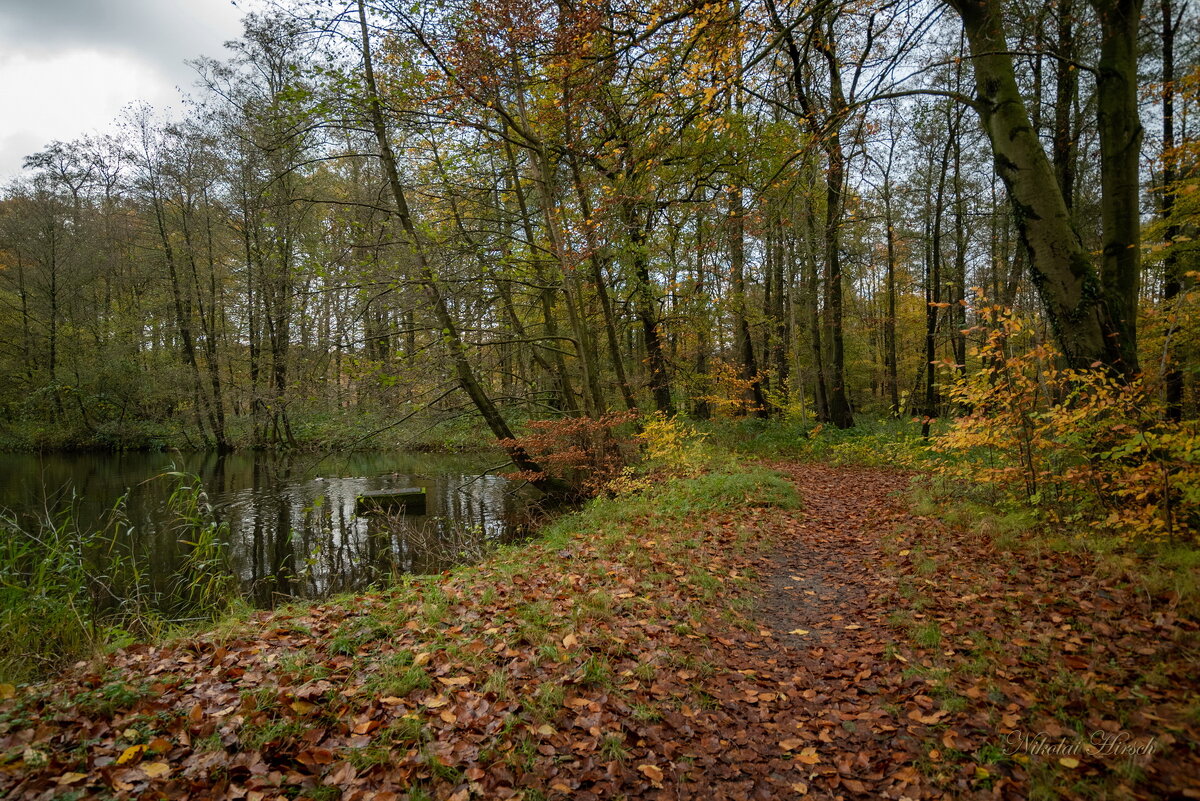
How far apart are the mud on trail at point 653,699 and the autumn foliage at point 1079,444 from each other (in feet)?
2.66

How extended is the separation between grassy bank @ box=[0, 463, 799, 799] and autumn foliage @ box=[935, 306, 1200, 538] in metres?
3.36

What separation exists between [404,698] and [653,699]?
1495 millimetres

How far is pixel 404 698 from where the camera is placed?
301 cm

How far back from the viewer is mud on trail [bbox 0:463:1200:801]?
2383 mm

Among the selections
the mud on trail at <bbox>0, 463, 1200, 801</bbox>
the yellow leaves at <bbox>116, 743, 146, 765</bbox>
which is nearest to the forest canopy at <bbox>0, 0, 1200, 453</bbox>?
the mud on trail at <bbox>0, 463, 1200, 801</bbox>

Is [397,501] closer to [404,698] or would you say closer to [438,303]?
[438,303]

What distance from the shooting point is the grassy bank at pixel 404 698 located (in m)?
2.40

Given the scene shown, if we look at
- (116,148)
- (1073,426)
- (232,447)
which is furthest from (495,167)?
(116,148)

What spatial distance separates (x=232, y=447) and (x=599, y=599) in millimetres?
24209

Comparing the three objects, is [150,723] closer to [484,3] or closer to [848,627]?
[848,627]

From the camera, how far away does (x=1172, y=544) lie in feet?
13.1

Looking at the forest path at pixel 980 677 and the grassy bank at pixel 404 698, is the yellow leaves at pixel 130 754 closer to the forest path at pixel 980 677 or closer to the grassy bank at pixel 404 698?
the grassy bank at pixel 404 698

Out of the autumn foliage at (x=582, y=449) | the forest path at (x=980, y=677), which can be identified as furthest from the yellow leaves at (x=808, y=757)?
the autumn foliage at (x=582, y=449)

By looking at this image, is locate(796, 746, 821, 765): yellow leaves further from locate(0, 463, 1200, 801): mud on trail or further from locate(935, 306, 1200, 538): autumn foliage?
locate(935, 306, 1200, 538): autumn foliage
